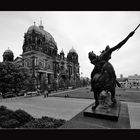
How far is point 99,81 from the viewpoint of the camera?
212 inches

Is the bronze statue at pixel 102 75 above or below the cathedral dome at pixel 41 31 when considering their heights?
below

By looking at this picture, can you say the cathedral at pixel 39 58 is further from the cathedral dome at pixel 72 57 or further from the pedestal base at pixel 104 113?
the pedestal base at pixel 104 113

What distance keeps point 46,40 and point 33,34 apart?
12850mm

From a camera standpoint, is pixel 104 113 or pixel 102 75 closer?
pixel 104 113

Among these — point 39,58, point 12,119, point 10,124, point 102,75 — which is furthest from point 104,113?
point 39,58

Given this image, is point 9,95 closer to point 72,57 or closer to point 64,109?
point 64,109

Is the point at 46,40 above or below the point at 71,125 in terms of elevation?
above

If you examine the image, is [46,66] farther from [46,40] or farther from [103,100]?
[103,100]

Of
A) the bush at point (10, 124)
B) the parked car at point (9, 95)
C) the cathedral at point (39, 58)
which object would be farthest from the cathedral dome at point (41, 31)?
the bush at point (10, 124)

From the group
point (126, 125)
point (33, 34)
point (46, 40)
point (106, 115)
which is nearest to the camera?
point (126, 125)

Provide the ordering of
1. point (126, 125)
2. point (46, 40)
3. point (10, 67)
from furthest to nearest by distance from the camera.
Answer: point (46, 40) < point (10, 67) < point (126, 125)

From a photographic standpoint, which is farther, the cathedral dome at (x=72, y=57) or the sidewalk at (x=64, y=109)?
the cathedral dome at (x=72, y=57)

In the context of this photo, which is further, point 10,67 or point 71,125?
point 10,67
